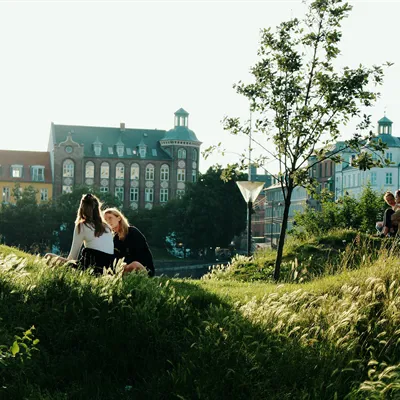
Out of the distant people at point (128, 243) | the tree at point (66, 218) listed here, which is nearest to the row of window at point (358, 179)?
the tree at point (66, 218)

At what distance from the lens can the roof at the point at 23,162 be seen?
120 metres

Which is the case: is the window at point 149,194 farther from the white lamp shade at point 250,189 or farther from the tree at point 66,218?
the white lamp shade at point 250,189

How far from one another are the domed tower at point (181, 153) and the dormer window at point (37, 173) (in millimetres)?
17594

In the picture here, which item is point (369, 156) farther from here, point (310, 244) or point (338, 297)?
point (338, 297)

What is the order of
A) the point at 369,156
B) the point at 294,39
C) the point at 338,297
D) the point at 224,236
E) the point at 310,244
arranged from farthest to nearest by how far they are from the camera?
the point at 224,236 → the point at 310,244 → the point at 294,39 → the point at 369,156 → the point at 338,297

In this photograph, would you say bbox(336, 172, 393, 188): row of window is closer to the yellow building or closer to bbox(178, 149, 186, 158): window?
bbox(178, 149, 186, 158): window

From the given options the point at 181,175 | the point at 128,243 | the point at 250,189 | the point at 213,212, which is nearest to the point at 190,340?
the point at 128,243

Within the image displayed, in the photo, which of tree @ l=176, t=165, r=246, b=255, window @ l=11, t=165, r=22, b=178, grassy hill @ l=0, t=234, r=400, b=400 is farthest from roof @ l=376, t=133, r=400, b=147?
grassy hill @ l=0, t=234, r=400, b=400

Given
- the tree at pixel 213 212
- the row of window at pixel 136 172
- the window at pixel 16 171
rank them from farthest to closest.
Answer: the row of window at pixel 136 172 < the window at pixel 16 171 < the tree at pixel 213 212

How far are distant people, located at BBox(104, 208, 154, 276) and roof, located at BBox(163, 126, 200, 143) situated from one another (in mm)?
114265

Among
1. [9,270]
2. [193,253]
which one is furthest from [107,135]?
[9,270]

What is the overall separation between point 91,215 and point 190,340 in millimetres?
3423

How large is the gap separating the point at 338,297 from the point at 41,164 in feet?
375

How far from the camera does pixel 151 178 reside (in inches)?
5015
